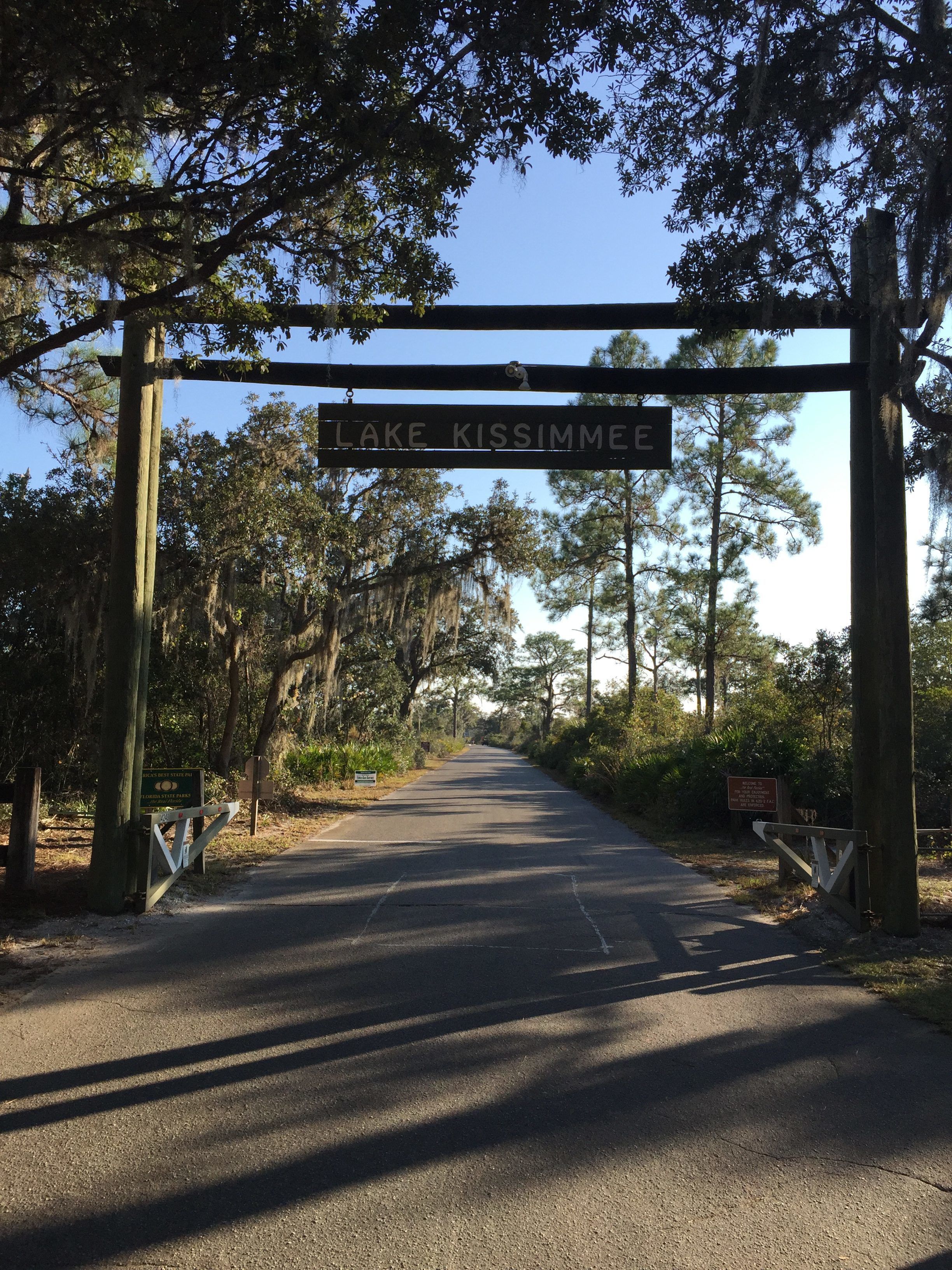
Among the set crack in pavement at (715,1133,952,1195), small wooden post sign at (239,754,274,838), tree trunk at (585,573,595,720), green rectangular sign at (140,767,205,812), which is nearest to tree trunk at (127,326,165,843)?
green rectangular sign at (140,767,205,812)

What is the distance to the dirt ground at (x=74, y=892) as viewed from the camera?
635cm

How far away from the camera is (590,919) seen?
791 centimetres

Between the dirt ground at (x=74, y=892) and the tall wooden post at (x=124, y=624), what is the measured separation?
1.31 ft

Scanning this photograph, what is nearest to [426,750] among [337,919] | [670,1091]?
[337,919]

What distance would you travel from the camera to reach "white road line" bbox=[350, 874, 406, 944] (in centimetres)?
711

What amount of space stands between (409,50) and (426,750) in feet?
164

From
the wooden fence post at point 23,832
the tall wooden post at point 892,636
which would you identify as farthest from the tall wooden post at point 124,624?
the tall wooden post at point 892,636

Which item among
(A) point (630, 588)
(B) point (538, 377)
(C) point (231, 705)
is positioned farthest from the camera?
(A) point (630, 588)

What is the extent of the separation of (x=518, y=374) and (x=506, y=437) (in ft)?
2.04

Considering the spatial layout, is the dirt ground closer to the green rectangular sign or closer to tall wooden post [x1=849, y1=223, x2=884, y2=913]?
the green rectangular sign

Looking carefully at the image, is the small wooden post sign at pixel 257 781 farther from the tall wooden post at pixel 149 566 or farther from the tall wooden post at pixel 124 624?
the tall wooden post at pixel 124 624

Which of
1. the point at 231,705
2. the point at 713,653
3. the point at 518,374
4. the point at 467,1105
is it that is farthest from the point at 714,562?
the point at 467,1105

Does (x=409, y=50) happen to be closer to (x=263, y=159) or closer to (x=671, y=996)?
(x=263, y=159)

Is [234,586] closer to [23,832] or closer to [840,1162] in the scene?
[23,832]
